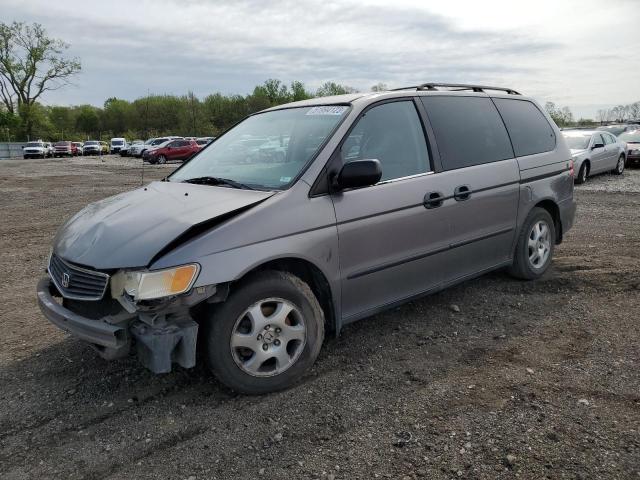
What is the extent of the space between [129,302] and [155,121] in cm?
8858

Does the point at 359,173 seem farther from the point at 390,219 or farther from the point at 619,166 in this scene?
the point at 619,166

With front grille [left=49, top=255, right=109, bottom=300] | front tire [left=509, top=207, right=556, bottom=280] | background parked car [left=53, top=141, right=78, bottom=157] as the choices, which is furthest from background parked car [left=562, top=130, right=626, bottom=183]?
background parked car [left=53, top=141, right=78, bottom=157]

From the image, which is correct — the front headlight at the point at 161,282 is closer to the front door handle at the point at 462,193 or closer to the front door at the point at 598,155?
the front door handle at the point at 462,193

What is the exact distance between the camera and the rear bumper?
279 centimetres

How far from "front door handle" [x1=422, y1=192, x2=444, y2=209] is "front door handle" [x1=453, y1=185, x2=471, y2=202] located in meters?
0.18

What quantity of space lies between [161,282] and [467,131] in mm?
2902

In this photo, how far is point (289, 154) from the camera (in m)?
3.69

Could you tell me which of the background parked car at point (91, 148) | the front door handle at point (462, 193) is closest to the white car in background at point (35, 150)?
the background parked car at point (91, 148)

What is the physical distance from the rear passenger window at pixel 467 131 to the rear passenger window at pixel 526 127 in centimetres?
14

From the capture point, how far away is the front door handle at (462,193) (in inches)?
162

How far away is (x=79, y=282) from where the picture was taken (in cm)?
305

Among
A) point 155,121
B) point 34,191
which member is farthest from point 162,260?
point 155,121

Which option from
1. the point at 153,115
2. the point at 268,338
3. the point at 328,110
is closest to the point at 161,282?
the point at 268,338

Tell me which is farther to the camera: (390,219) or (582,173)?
(582,173)
